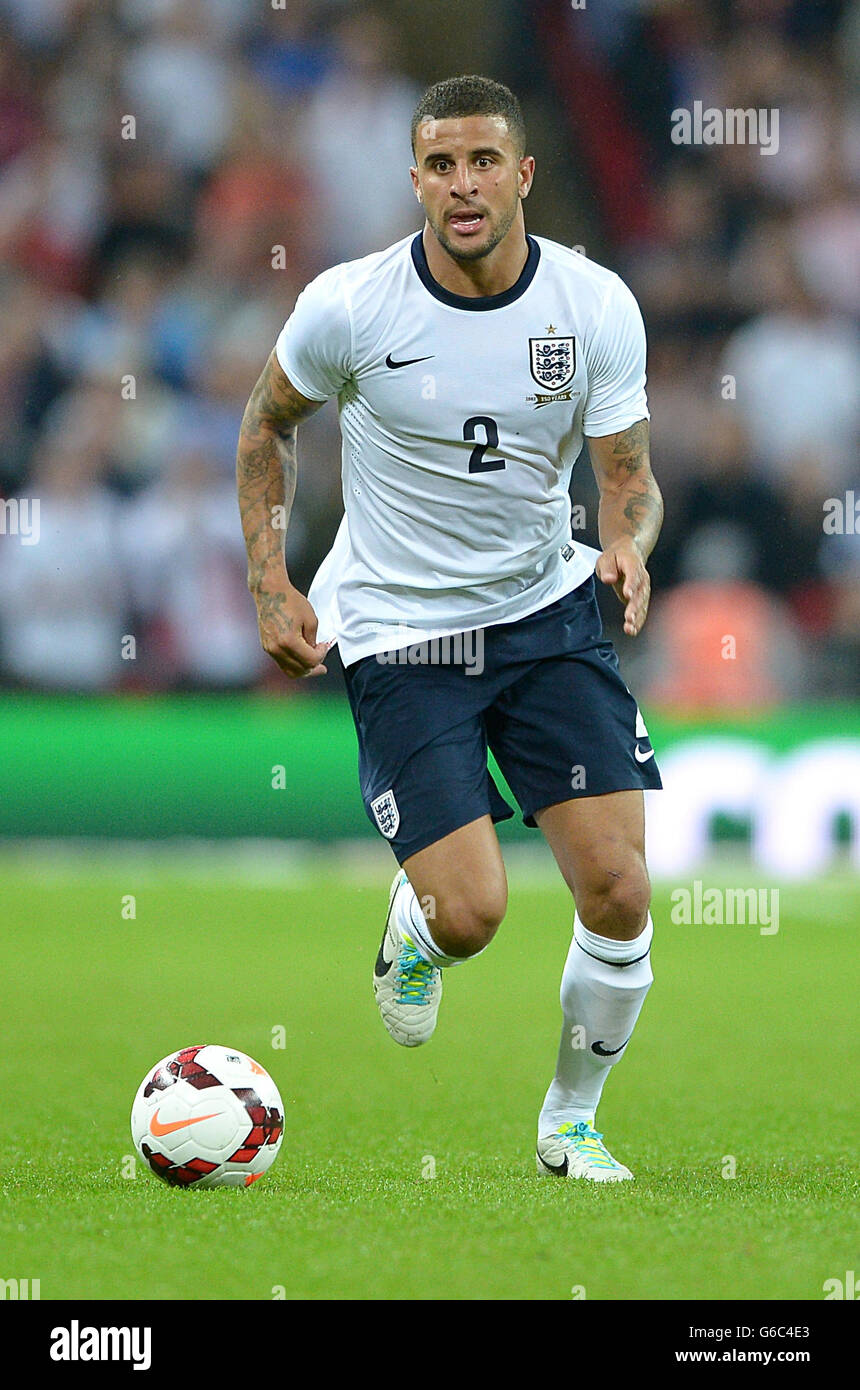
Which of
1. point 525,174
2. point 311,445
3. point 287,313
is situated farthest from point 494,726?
point 287,313

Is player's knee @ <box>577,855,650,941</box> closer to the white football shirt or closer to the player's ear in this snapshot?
the white football shirt

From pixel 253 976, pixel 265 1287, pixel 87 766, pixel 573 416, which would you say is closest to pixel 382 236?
pixel 87 766

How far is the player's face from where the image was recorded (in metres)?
4.34

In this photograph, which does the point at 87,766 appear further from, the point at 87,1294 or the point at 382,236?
the point at 87,1294

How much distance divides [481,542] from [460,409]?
1.03 feet

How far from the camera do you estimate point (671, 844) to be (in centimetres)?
1022

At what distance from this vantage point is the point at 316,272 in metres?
12.4

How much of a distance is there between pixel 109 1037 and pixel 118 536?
5454 millimetres

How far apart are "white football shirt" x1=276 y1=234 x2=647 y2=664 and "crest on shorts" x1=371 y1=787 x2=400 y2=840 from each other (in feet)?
1.15

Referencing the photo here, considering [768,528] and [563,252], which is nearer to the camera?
[563,252]

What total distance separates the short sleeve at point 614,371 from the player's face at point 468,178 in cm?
34

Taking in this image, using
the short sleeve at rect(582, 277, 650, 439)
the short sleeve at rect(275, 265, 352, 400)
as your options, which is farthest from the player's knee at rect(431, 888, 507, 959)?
the short sleeve at rect(275, 265, 352, 400)

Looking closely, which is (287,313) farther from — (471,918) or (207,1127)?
(207,1127)
